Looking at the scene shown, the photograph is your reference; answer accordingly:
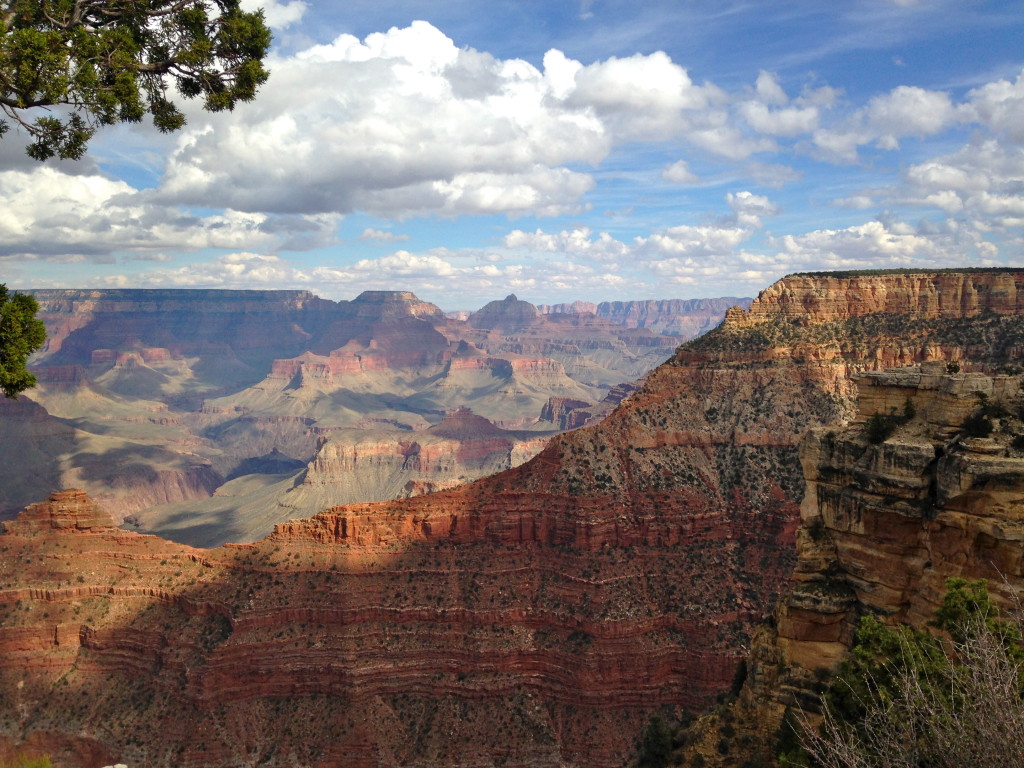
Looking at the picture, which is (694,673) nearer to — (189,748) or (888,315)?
(189,748)

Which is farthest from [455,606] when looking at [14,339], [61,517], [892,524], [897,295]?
[897,295]

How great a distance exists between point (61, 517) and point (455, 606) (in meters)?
44.2

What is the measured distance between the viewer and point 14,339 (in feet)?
56.3

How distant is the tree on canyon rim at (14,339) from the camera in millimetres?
17031

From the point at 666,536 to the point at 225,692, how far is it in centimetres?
4580

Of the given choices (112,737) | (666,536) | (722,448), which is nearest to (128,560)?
(112,737)

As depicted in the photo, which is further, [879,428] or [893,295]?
[893,295]

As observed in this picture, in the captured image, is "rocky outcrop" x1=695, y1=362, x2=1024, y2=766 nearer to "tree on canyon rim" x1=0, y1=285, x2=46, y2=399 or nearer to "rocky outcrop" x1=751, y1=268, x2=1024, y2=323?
"tree on canyon rim" x1=0, y1=285, x2=46, y2=399

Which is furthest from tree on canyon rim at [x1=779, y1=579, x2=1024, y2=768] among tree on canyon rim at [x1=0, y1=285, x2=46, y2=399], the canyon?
the canyon

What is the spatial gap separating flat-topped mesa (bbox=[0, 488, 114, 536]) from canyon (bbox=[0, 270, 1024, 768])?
23cm

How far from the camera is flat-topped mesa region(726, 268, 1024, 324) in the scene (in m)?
91.9

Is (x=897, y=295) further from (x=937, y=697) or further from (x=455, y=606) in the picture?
(x=937, y=697)

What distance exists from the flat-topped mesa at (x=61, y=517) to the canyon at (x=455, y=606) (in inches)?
9.0

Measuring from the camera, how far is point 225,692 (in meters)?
68.6
